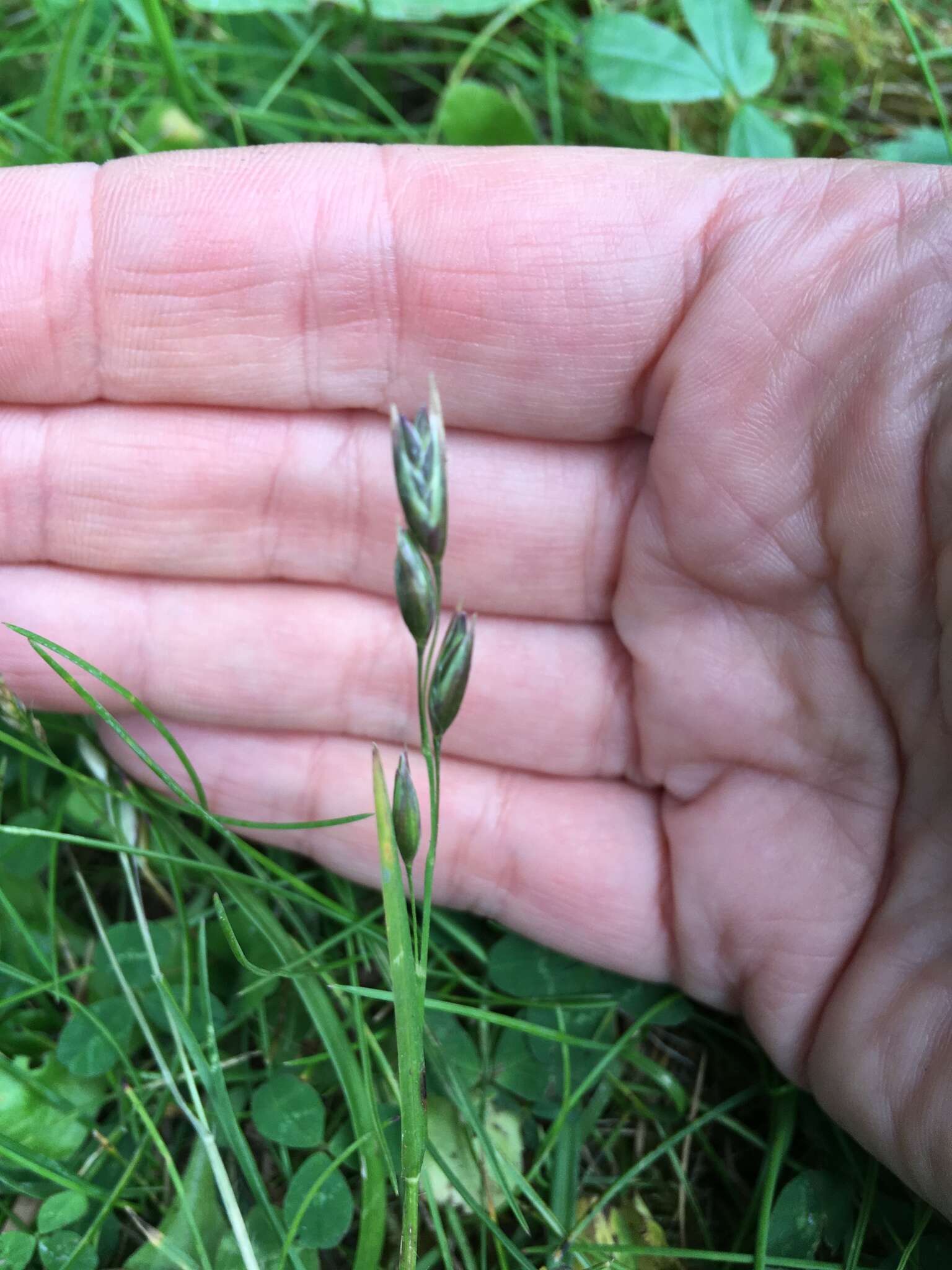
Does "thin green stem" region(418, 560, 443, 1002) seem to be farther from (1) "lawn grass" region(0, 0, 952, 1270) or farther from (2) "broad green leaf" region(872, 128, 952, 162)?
(2) "broad green leaf" region(872, 128, 952, 162)

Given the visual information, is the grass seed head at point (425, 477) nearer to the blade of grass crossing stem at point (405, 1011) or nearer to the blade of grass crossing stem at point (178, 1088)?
the blade of grass crossing stem at point (405, 1011)

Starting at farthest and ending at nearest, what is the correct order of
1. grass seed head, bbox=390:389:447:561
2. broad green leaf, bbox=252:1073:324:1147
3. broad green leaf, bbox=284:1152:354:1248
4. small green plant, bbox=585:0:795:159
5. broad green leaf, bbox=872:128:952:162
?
small green plant, bbox=585:0:795:159 < broad green leaf, bbox=872:128:952:162 < broad green leaf, bbox=252:1073:324:1147 < broad green leaf, bbox=284:1152:354:1248 < grass seed head, bbox=390:389:447:561

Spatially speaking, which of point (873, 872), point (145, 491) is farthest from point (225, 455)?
point (873, 872)

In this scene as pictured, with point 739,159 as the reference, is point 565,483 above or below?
below

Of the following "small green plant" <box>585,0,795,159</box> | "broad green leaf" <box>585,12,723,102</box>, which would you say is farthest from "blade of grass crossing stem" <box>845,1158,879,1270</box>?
"broad green leaf" <box>585,12,723,102</box>

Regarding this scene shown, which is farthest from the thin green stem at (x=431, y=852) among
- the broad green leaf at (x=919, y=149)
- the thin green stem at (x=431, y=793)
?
the broad green leaf at (x=919, y=149)

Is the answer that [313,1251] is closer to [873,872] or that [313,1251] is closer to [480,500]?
[873,872]
